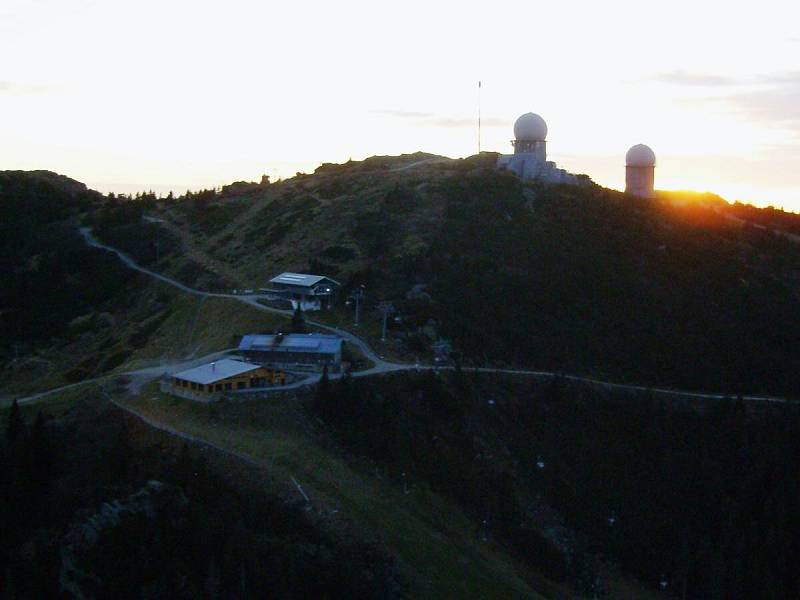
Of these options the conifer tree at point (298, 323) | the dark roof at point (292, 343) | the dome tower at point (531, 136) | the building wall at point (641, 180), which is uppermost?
the dome tower at point (531, 136)

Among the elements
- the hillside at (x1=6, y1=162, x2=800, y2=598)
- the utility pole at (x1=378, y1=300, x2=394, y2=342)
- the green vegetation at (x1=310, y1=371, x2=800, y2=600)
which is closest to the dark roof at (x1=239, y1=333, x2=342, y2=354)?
the utility pole at (x1=378, y1=300, x2=394, y2=342)

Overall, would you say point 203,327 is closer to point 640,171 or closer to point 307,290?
point 307,290

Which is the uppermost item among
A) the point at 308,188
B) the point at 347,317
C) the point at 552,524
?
the point at 308,188

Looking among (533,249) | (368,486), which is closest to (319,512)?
(368,486)

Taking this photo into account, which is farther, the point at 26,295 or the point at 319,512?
the point at 26,295

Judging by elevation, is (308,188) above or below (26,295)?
above

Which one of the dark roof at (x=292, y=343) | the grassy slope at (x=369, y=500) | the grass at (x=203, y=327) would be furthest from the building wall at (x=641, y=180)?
the grassy slope at (x=369, y=500)

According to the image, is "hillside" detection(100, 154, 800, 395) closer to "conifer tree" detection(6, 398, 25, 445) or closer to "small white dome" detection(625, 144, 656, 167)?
"small white dome" detection(625, 144, 656, 167)

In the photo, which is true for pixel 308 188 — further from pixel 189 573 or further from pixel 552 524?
pixel 189 573

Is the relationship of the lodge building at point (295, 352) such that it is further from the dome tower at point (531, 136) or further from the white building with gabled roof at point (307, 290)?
the dome tower at point (531, 136)
